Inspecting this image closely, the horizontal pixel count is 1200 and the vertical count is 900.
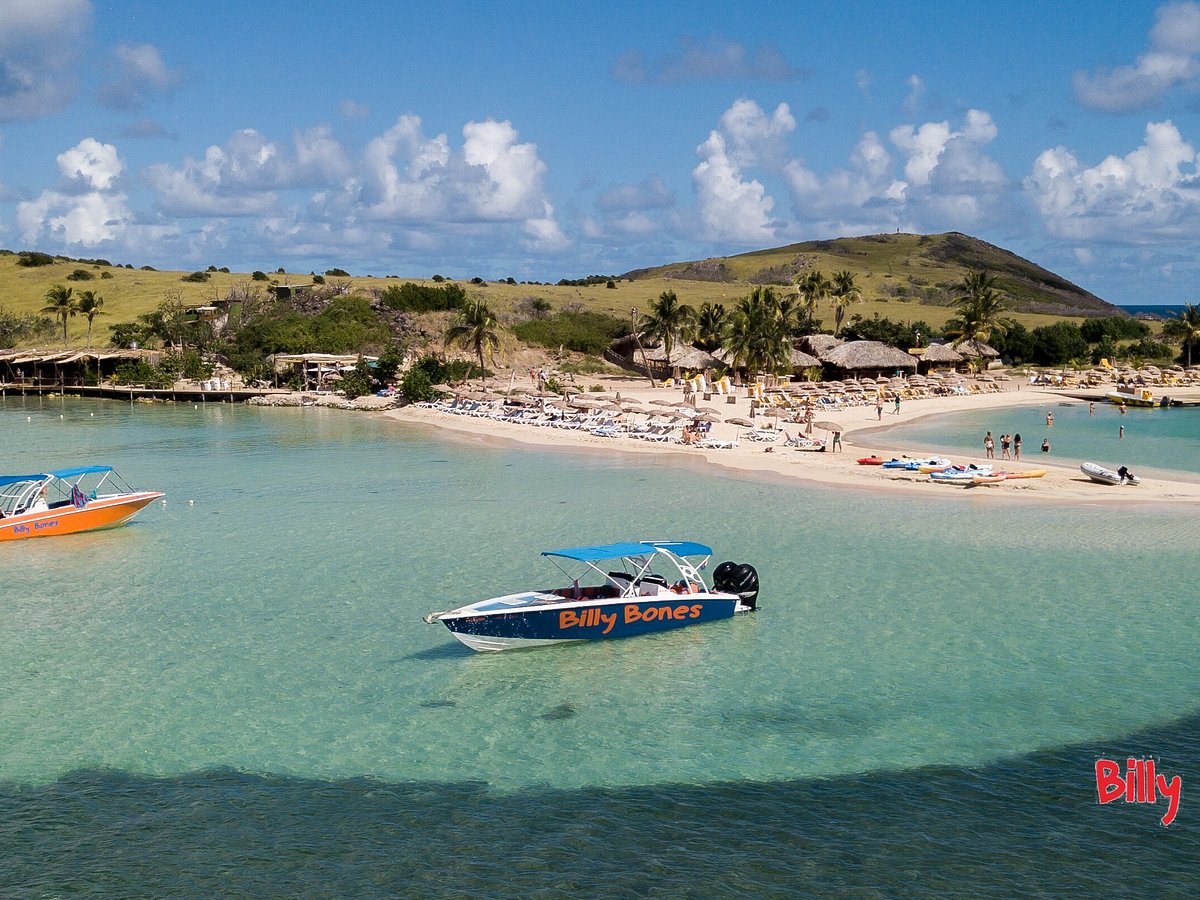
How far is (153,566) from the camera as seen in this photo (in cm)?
2719

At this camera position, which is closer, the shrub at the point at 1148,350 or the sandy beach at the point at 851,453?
the sandy beach at the point at 851,453

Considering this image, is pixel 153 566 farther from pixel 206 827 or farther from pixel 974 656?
pixel 974 656

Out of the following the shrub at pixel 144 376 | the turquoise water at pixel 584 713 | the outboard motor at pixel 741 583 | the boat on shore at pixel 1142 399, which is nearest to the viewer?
the turquoise water at pixel 584 713

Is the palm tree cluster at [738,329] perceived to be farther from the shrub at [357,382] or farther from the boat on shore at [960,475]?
the boat on shore at [960,475]

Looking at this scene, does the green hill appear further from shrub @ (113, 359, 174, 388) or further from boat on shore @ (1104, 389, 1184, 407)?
shrub @ (113, 359, 174, 388)

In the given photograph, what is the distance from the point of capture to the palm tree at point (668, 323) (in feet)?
271

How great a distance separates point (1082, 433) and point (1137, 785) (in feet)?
158

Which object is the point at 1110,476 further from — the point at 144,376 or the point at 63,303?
the point at 63,303

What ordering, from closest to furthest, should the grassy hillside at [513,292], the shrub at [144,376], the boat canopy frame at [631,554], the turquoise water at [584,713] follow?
the turquoise water at [584,713] < the boat canopy frame at [631,554] < the shrub at [144,376] < the grassy hillside at [513,292]

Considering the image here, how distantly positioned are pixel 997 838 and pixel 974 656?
7.09 m

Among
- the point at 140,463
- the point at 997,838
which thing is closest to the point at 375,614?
the point at 997,838

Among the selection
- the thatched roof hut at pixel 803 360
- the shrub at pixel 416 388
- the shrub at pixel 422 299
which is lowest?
Result: the shrub at pixel 416 388

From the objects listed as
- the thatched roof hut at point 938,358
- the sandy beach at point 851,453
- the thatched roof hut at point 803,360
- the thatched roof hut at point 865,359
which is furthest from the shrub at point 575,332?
the thatched roof hut at point 938,358

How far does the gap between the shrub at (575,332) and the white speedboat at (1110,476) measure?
6167 cm
